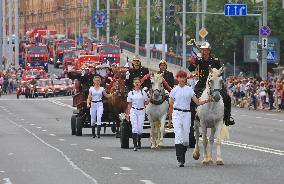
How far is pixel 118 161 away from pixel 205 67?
2.50m

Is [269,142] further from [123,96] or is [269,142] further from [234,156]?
[234,156]

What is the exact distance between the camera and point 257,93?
65938 millimetres

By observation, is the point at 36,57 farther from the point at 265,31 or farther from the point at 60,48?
the point at 265,31

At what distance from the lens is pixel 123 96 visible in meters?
33.8

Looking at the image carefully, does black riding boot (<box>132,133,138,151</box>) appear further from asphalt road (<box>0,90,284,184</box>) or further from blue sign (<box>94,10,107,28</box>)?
blue sign (<box>94,10,107,28</box>)

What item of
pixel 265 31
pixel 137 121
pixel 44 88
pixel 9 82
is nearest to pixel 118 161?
pixel 137 121

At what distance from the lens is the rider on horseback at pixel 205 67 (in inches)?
963

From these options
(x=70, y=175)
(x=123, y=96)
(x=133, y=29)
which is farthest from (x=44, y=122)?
(x=133, y=29)

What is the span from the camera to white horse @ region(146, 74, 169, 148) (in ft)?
90.4

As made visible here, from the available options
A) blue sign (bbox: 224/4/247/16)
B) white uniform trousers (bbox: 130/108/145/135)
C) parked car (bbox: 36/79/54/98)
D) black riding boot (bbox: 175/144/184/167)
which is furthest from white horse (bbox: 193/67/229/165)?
parked car (bbox: 36/79/54/98)

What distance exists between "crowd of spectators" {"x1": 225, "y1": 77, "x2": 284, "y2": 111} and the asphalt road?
2111 centimetres

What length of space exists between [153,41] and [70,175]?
455 ft

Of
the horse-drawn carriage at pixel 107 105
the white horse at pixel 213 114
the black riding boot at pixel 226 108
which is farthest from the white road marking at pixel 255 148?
the white horse at pixel 213 114

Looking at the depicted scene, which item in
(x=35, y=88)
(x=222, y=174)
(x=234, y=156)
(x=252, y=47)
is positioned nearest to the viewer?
(x=222, y=174)
